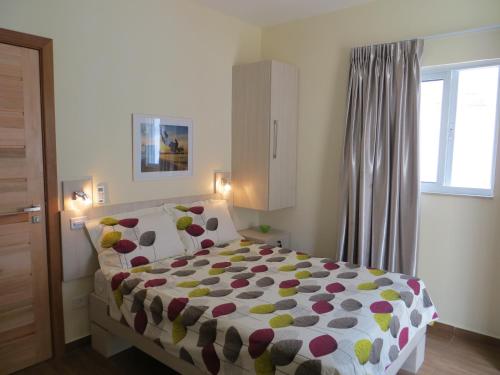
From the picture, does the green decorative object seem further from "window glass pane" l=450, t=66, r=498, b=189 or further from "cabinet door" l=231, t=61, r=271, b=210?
"window glass pane" l=450, t=66, r=498, b=189

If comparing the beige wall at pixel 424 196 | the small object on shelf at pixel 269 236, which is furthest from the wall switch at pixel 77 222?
the beige wall at pixel 424 196

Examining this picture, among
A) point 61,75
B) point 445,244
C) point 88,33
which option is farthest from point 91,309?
point 445,244

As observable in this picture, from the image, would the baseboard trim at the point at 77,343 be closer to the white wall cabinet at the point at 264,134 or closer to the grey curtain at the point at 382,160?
the white wall cabinet at the point at 264,134

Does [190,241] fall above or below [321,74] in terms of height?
below

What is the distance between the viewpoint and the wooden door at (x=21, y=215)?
2.27 m

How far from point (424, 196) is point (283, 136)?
1.34 metres

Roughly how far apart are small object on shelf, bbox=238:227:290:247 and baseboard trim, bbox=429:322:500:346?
1.47 metres

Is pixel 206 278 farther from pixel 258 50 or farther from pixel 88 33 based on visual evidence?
pixel 258 50

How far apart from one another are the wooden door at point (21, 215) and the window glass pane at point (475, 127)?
303 centimetres

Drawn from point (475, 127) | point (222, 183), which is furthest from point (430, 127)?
point (222, 183)

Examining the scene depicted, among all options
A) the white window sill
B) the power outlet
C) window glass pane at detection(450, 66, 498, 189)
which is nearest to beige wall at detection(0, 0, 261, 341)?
the power outlet

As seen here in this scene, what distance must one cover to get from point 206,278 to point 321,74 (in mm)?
2224

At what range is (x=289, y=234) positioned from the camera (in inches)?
152

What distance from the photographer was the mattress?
1635 millimetres
